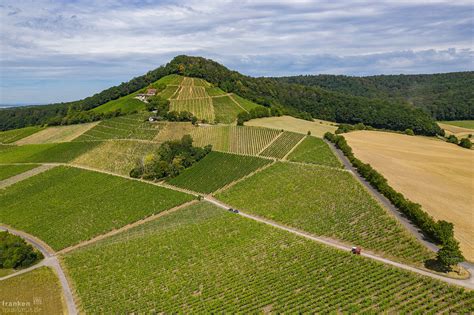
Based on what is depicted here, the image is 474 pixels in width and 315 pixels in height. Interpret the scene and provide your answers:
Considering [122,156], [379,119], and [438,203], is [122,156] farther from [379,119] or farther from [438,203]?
[379,119]

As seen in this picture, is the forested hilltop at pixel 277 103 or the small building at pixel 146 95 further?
the forested hilltop at pixel 277 103

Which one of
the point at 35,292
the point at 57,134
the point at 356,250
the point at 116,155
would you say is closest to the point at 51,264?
the point at 35,292

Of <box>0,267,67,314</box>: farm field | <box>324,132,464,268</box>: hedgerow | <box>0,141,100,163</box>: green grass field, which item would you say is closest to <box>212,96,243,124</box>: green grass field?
<box>0,141,100,163</box>: green grass field

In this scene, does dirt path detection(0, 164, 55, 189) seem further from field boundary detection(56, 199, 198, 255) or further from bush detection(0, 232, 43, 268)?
field boundary detection(56, 199, 198, 255)

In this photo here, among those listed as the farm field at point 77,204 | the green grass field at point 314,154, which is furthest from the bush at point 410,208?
the farm field at point 77,204

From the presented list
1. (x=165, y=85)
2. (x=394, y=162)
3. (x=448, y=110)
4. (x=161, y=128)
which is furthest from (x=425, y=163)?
(x=448, y=110)

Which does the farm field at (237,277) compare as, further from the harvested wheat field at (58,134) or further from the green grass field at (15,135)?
the green grass field at (15,135)

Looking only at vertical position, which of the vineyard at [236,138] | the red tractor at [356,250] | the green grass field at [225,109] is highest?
the green grass field at [225,109]

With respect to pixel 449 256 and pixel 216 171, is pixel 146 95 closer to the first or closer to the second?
pixel 216 171
